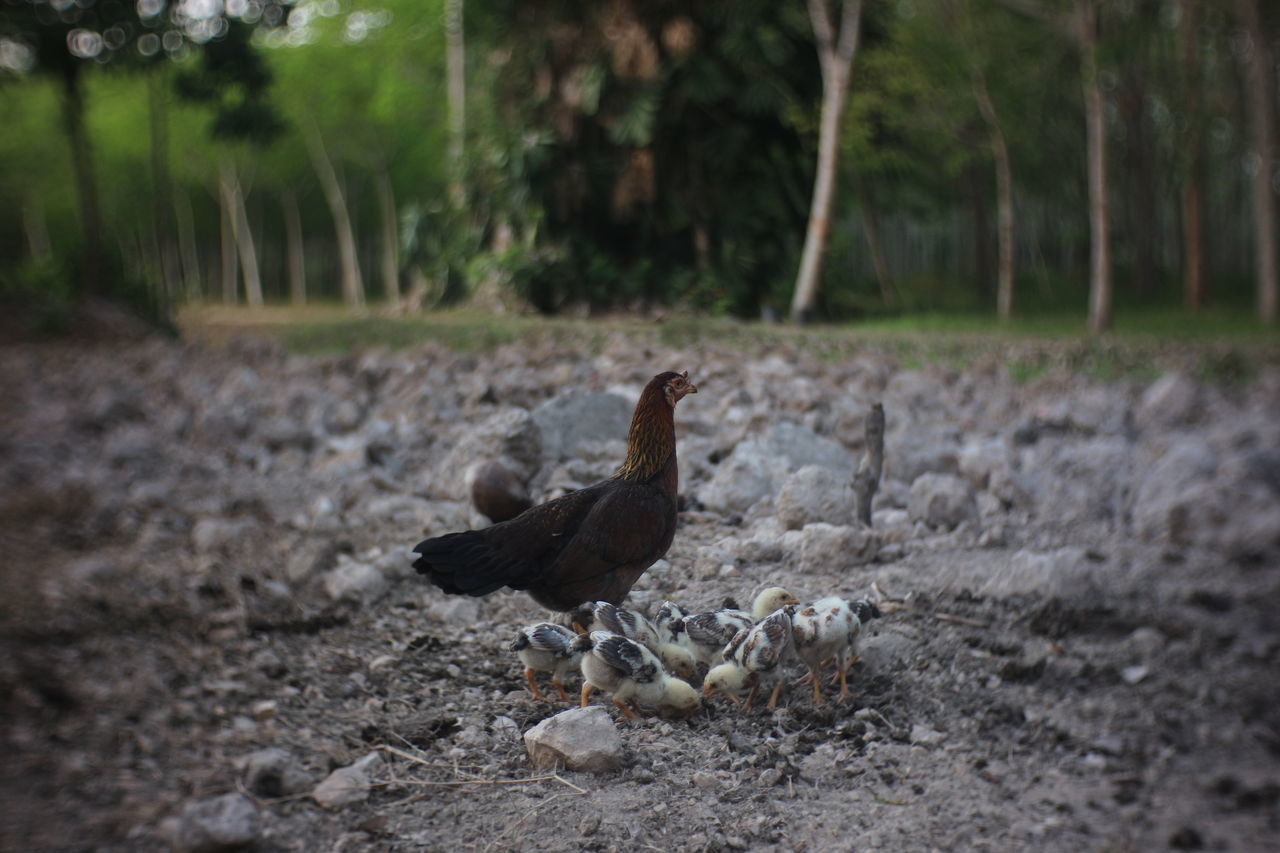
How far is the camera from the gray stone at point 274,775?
177cm

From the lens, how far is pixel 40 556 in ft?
12.7

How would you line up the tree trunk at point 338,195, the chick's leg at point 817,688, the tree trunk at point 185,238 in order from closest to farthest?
1. the chick's leg at point 817,688
2. the tree trunk at point 338,195
3. the tree trunk at point 185,238

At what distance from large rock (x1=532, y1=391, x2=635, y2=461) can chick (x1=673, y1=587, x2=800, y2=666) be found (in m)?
0.70

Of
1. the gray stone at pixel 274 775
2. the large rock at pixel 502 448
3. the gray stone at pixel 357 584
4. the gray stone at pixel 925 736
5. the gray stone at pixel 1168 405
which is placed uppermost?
the large rock at pixel 502 448

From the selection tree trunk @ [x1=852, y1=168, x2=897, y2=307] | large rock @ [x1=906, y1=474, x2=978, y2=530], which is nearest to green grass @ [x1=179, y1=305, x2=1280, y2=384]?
large rock @ [x1=906, y1=474, x2=978, y2=530]

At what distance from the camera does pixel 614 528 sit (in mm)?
1948

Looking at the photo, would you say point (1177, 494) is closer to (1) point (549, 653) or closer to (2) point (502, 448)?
(2) point (502, 448)

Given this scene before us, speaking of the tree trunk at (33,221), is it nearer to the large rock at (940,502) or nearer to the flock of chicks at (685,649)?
the large rock at (940,502)

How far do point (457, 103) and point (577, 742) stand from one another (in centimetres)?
1724

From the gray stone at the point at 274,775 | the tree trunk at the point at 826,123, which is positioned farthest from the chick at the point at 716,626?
the tree trunk at the point at 826,123

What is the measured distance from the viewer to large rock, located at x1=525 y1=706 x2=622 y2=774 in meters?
1.75

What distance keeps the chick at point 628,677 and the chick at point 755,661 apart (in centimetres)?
7

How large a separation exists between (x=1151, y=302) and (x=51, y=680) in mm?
22313

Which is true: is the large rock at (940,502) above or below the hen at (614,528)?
below
